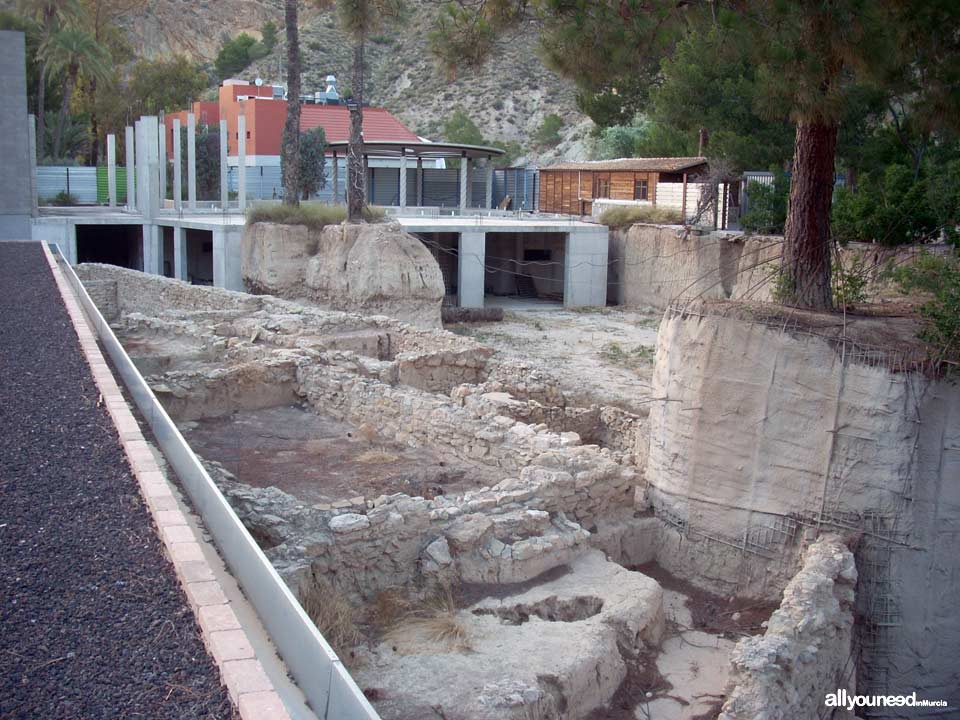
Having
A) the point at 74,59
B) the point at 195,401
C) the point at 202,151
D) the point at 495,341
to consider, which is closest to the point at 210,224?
the point at 495,341

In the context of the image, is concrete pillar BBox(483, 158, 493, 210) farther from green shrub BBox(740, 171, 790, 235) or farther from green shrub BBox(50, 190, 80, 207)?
green shrub BBox(740, 171, 790, 235)

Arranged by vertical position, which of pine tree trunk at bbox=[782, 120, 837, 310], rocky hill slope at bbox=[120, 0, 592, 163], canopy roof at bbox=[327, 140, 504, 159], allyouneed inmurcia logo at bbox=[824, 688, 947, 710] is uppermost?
rocky hill slope at bbox=[120, 0, 592, 163]

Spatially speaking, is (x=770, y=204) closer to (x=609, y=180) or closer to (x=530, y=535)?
(x=609, y=180)

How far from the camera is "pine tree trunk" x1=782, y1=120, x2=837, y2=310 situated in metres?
9.52

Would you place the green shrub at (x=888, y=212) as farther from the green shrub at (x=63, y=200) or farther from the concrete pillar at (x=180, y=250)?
the green shrub at (x=63, y=200)

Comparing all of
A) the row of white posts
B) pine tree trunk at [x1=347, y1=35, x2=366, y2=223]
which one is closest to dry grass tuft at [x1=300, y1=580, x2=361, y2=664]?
pine tree trunk at [x1=347, y1=35, x2=366, y2=223]

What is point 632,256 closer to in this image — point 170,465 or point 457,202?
point 457,202

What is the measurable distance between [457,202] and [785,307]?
33141mm

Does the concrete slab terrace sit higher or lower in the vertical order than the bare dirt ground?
higher

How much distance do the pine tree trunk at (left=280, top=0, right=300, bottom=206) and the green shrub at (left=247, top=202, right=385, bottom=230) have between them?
2.32ft

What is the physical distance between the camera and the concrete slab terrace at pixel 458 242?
25422 millimetres

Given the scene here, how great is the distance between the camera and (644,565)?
9.52 m

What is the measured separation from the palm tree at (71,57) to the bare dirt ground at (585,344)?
85.7ft

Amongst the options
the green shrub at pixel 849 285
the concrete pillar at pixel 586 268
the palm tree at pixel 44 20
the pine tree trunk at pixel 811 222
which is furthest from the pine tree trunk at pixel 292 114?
the palm tree at pixel 44 20
